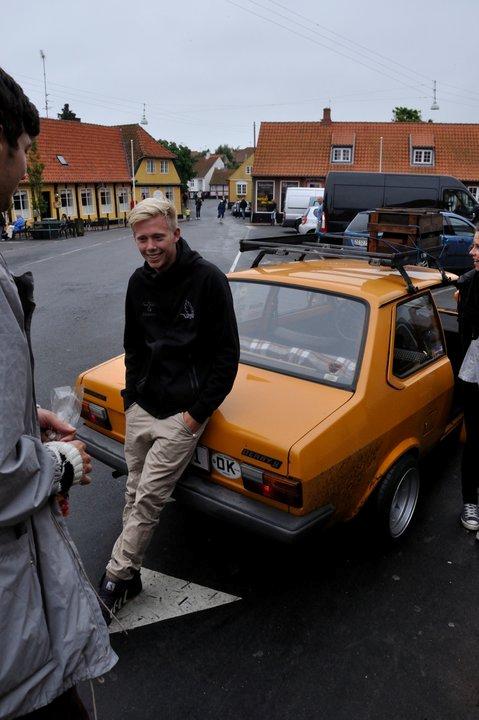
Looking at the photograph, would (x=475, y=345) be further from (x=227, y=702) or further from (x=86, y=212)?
(x=86, y=212)

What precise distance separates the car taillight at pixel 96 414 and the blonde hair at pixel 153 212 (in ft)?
4.24

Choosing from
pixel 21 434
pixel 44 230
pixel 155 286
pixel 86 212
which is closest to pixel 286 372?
pixel 155 286

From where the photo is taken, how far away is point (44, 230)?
29969 mm

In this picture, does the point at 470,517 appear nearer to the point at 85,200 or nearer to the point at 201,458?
the point at 201,458

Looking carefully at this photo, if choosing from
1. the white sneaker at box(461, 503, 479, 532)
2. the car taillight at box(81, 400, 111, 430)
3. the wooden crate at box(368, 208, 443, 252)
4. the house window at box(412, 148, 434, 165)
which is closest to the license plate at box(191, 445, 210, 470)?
the car taillight at box(81, 400, 111, 430)

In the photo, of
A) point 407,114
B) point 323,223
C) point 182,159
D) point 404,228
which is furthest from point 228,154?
point 404,228

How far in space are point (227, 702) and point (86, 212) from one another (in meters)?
43.3

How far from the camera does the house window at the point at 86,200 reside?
137ft

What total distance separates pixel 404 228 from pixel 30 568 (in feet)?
17.9

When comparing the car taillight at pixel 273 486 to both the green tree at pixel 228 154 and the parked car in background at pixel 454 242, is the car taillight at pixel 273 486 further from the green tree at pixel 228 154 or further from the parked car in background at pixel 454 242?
the green tree at pixel 228 154

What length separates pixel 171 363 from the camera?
2908 millimetres

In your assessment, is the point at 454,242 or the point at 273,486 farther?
the point at 454,242

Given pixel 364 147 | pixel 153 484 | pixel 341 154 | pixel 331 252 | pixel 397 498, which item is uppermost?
pixel 364 147

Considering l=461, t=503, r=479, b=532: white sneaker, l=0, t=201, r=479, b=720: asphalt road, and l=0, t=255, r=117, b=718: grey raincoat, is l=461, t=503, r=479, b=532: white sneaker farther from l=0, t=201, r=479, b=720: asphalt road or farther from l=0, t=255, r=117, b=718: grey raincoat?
l=0, t=255, r=117, b=718: grey raincoat
